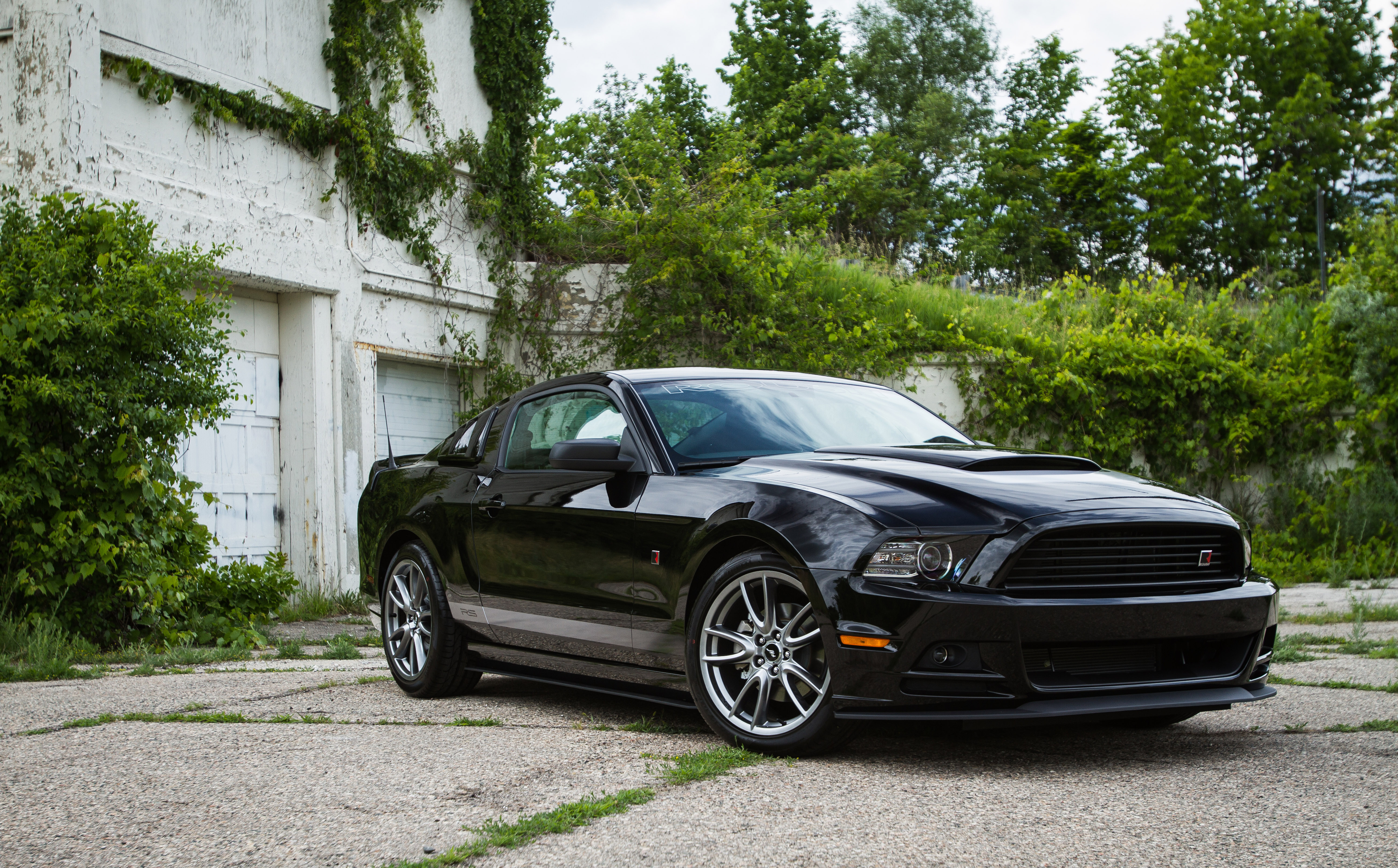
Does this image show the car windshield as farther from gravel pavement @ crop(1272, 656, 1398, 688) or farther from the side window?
gravel pavement @ crop(1272, 656, 1398, 688)

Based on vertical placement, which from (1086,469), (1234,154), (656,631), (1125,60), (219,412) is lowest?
(656,631)

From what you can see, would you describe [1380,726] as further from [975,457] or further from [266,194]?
[266,194]

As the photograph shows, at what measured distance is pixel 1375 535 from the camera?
12836mm

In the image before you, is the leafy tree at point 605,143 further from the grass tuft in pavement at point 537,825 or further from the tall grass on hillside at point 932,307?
the grass tuft in pavement at point 537,825

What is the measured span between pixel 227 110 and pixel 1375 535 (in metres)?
11.7

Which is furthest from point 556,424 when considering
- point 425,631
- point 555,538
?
point 425,631

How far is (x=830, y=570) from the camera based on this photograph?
420 cm

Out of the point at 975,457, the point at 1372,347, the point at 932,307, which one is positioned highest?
the point at 932,307

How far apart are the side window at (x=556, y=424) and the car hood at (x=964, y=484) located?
33.0 inches

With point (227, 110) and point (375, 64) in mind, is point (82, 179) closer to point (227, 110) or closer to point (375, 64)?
point (227, 110)

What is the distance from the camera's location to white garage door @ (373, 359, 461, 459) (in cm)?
1299

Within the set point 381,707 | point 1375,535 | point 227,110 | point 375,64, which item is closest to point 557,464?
point 381,707

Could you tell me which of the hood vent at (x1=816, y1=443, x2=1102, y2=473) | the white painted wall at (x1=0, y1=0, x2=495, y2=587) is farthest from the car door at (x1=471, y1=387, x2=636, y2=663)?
the white painted wall at (x1=0, y1=0, x2=495, y2=587)

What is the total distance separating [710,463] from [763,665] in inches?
37.7
